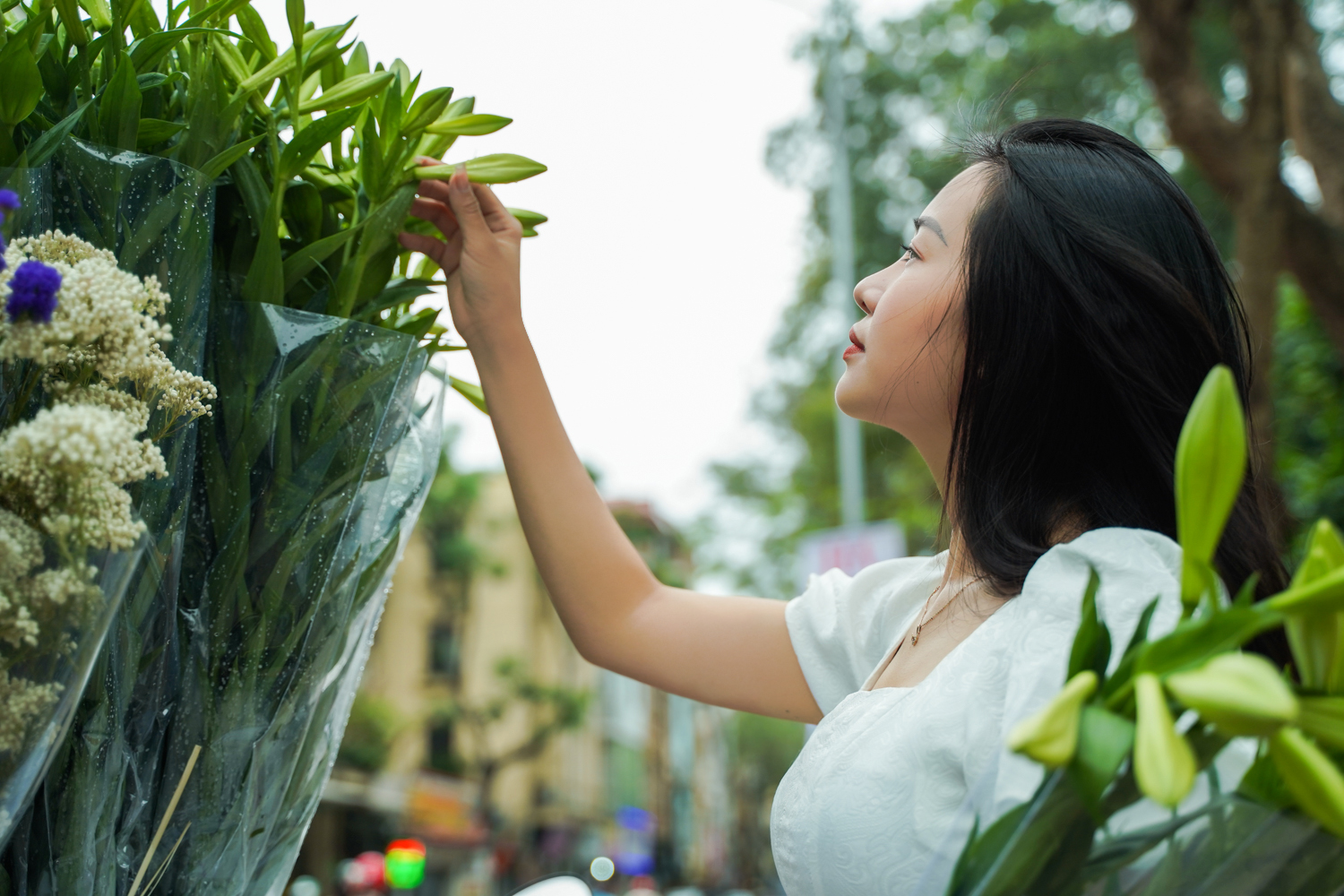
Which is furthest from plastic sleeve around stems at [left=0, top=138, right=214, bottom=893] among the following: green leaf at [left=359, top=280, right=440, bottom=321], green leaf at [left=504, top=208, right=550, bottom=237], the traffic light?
the traffic light

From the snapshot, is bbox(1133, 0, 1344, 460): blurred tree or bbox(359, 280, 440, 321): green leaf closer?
bbox(359, 280, 440, 321): green leaf

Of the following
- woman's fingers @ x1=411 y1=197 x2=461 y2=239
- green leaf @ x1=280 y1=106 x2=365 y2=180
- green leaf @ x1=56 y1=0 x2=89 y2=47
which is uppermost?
green leaf @ x1=56 y1=0 x2=89 y2=47

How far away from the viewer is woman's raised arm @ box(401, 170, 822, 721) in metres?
1.40

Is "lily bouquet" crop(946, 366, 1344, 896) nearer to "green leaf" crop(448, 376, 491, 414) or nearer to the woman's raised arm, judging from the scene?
the woman's raised arm

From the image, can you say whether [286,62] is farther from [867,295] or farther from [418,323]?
[867,295]

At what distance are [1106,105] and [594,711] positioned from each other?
88.6 ft

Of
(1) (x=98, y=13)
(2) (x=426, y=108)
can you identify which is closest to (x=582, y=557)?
(2) (x=426, y=108)

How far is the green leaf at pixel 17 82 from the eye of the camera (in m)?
0.94

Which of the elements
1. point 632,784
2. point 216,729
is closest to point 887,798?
point 216,729

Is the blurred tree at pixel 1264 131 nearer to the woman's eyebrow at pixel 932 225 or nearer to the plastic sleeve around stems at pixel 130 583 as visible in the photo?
the woman's eyebrow at pixel 932 225

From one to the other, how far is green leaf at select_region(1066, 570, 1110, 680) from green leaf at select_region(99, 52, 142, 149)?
0.92 meters

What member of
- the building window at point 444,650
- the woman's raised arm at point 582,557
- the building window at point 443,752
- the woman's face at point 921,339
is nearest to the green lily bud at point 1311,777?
the woman's face at point 921,339

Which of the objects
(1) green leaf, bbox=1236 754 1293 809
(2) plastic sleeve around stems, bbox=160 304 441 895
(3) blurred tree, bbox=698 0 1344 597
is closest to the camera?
(1) green leaf, bbox=1236 754 1293 809

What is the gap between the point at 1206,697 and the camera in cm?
58
